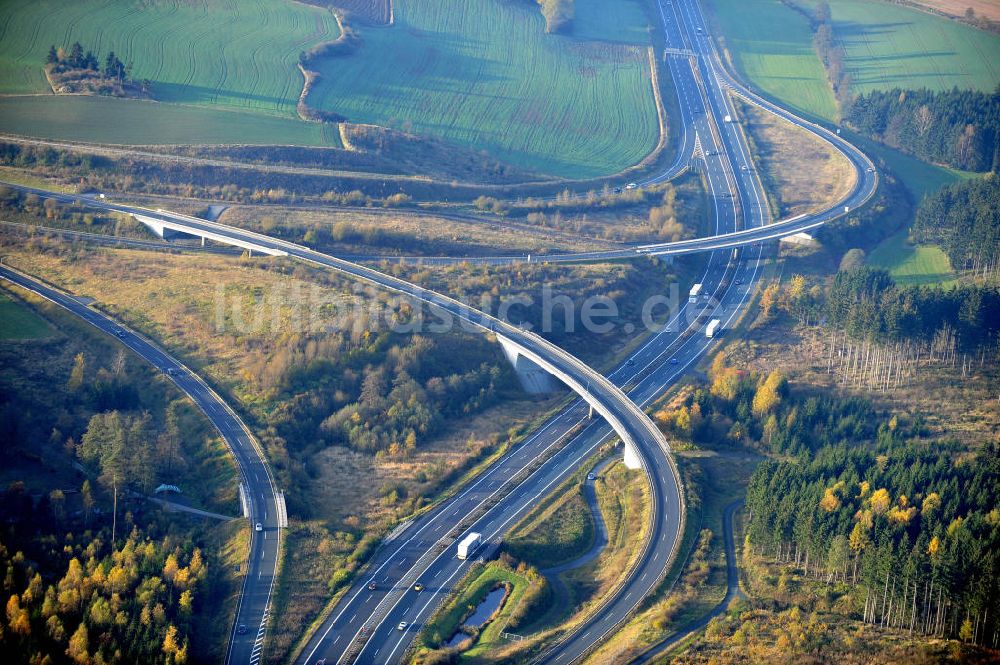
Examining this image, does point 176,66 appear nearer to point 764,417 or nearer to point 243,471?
point 243,471

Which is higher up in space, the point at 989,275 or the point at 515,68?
the point at 515,68

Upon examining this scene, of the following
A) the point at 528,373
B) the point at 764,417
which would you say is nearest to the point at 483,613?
the point at 528,373

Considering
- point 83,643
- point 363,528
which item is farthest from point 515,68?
point 83,643

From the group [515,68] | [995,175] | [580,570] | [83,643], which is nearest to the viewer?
[83,643]

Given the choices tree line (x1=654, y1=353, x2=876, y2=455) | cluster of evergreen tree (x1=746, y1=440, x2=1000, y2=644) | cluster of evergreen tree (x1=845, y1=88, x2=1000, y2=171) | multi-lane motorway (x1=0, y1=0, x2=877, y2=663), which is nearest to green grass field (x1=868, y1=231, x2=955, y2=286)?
multi-lane motorway (x1=0, y1=0, x2=877, y2=663)

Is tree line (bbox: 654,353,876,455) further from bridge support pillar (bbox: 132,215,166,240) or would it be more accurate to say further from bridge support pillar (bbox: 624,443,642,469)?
bridge support pillar (bbox: 132,215,166,240)

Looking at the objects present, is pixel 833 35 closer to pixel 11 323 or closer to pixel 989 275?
→ pixel 989 275
